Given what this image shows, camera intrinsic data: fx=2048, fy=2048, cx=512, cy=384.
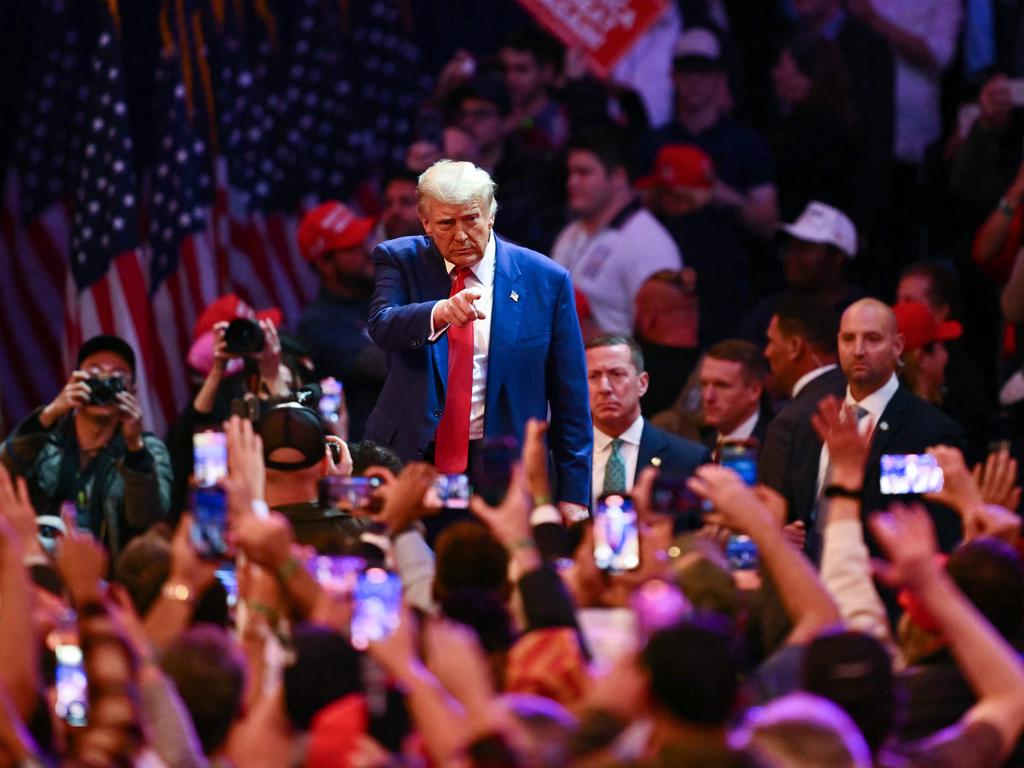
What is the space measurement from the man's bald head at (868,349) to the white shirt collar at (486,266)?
4.74 ft

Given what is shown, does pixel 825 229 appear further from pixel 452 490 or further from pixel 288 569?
pixel 288 569

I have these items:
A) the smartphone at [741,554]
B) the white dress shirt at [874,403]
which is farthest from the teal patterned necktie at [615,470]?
the smartphone at [741,554]

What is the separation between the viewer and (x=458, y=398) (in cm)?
597

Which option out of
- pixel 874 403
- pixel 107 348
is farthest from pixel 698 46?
pixel 107 348

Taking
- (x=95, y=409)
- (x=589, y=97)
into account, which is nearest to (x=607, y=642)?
(x=95, y=409)

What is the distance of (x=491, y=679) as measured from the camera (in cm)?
389

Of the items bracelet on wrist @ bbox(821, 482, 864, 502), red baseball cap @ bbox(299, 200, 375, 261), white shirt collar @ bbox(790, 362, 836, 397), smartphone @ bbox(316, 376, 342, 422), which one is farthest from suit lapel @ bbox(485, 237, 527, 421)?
red baseball cap @ bbox(299, 200, 375, 261)

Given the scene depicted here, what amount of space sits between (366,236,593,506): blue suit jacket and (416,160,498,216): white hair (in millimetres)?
271

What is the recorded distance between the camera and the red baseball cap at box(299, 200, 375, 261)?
332 inches

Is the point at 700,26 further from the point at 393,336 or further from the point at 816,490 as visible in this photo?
the point at 393,336

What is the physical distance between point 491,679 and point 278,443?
1.53 meters

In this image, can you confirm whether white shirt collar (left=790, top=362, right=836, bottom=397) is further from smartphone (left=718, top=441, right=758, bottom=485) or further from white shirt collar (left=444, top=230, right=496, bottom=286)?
smartphone (left=718, top=441, right=758, bottom=485)

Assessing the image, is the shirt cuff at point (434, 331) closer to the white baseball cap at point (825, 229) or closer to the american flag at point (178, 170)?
the white baseball cap at point (825, 229)

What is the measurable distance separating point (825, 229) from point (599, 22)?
A: 1.43m
